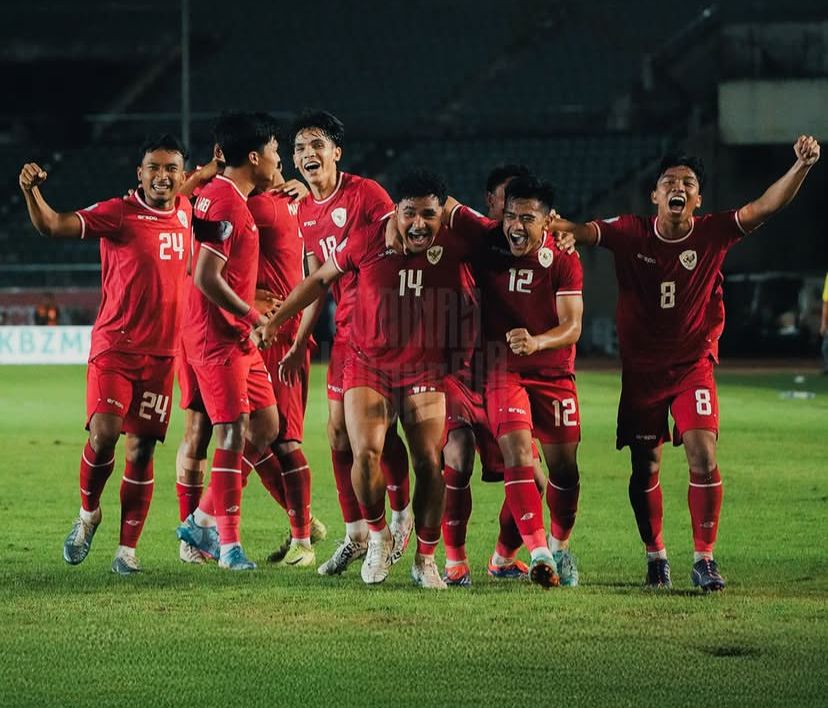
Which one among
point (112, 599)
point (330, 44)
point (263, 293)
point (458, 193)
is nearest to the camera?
point (112, 599)

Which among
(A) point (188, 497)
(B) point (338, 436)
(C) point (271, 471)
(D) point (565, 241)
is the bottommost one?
(A) point (188, 497)

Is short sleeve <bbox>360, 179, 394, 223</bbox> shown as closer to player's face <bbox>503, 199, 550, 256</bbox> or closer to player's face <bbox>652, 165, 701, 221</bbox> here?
player's face <bbox>503, 199, 550, 256</bbox>

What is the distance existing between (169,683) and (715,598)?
265 cm

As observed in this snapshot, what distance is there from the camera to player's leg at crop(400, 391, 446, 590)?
23.9 ft

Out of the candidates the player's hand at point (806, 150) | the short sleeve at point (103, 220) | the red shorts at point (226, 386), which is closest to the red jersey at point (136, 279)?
the short sleeve at point (103, 220)

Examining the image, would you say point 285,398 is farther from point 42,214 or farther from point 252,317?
point 42,214

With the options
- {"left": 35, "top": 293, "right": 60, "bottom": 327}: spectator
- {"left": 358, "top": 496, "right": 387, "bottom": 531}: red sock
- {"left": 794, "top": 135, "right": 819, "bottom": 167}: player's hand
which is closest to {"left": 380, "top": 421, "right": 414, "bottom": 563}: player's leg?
{"left": 358, "top": 496, "right": 387, "bottom": 531}: red sock

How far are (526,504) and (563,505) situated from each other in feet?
1.41

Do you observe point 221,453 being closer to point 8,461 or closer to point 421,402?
point 421,402

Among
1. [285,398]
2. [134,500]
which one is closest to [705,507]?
[285,398]

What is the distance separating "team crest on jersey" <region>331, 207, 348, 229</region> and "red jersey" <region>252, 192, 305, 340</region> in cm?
49

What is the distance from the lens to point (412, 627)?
20.5 feet

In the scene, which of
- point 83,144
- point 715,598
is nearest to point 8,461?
point 715,598

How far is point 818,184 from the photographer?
35.2 m
